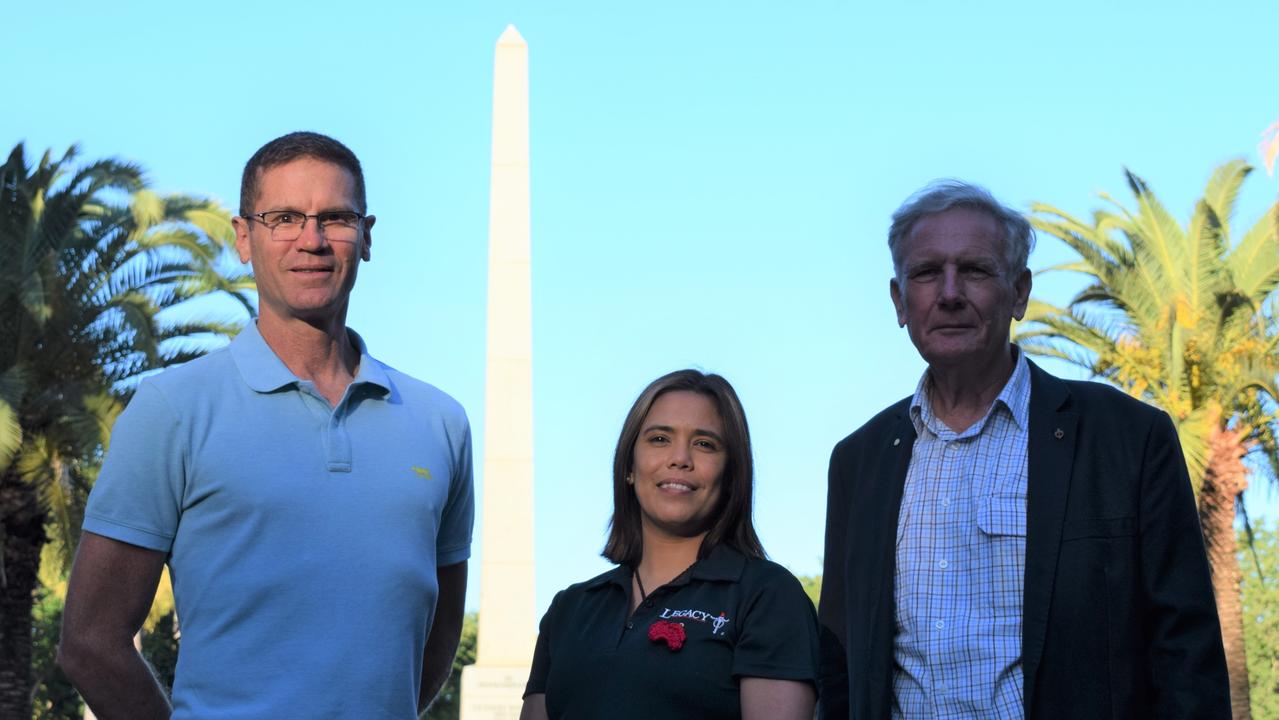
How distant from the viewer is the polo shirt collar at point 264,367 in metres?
3.02

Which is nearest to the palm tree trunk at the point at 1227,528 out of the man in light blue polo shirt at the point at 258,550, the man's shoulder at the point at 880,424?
the man's shoulder at the point at 880,424

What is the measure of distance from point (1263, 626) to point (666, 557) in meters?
35.6

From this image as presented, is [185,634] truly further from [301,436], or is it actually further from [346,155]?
[346,155]

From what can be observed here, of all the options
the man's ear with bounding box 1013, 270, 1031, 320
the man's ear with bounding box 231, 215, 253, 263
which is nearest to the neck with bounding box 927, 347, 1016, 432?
the man's ear with bounding box 1013, 270, 1031, 320

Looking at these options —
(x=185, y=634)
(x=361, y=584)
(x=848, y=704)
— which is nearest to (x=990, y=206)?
(x=848, y=704)

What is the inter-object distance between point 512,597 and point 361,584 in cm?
1720

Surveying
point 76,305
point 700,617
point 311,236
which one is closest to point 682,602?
point 700,617

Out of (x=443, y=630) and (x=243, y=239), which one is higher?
(x=243, y=239)

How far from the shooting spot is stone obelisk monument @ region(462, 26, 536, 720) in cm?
1983

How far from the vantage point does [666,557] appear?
11.9ft

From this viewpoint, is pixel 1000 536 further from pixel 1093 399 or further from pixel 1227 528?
pixel 1227 528

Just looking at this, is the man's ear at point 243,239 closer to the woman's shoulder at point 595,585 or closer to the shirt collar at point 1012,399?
the woman's shoulder at point 595,585

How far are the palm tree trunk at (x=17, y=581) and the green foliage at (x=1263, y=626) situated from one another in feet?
81.2

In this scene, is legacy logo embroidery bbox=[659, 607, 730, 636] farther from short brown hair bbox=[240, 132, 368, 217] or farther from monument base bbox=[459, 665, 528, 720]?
monument base bbox=[459, 665, 528, 720]
